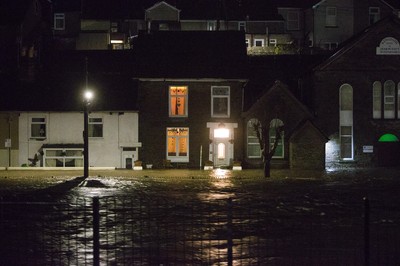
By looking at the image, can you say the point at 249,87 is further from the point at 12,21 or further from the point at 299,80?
the point at 12,21

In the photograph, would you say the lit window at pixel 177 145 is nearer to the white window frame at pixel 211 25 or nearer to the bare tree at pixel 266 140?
the bare tree at pixel 266 140

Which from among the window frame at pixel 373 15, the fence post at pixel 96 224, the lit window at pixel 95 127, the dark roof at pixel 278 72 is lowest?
the fence post at pixel 96 224

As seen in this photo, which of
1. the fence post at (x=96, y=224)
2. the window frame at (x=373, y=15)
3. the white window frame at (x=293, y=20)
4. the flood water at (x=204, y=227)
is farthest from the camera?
the white window frame at (x=293, y=20)

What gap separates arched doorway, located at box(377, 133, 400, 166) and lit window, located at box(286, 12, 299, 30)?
1092 inches

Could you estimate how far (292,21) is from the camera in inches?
2953

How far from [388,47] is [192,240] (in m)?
37.6

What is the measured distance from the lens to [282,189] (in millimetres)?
33188

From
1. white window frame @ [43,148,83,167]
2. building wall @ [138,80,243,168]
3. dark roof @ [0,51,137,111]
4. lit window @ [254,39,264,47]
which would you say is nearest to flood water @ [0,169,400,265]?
white window frame @ [43,148,83,167]

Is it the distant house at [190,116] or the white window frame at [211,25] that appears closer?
the distant house at [190,116]

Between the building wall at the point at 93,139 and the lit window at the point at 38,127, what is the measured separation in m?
0.30

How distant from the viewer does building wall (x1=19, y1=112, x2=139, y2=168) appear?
4934cm

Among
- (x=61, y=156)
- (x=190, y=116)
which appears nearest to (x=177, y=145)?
(x=190, y=116)

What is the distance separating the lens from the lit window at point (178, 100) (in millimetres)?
49906

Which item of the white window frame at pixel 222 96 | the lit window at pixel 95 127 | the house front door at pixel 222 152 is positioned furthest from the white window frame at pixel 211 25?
the lit window at pixel 95 127
